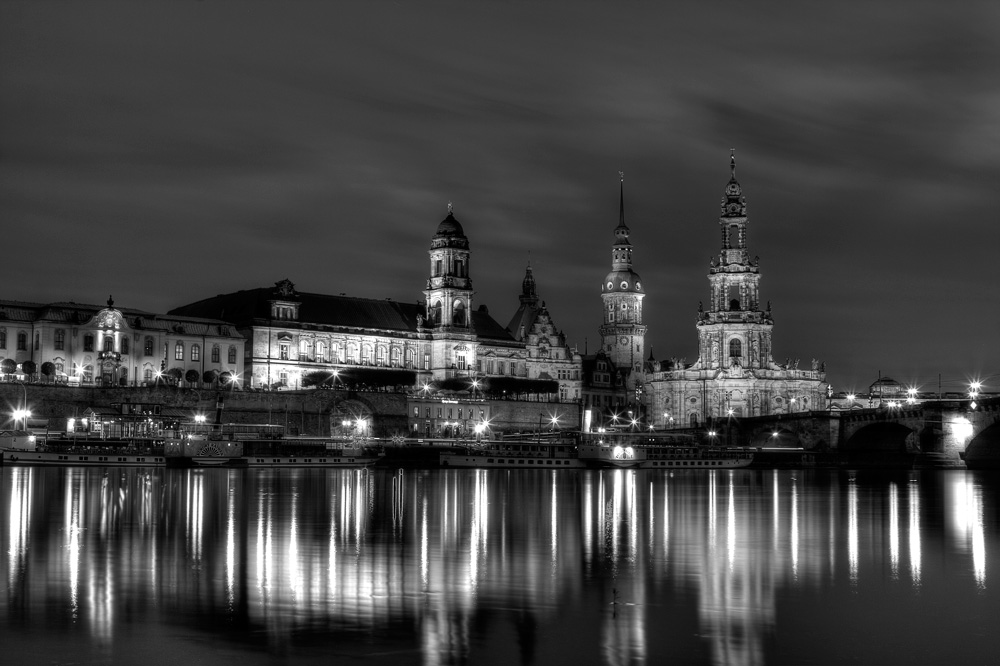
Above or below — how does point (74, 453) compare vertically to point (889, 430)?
below

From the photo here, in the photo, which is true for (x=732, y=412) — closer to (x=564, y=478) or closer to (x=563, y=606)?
(x=564, y=478)

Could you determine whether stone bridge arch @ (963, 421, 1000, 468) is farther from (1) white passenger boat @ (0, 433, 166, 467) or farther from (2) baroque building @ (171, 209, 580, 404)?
(1) white passenger boat @ (0, 433, 166, 467)

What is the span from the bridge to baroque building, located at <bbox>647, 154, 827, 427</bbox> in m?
10.0

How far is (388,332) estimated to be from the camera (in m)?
154

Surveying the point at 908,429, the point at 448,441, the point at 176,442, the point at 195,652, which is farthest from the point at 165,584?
the point at 908,429

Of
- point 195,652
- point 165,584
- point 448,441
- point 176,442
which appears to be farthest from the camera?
point 448,441

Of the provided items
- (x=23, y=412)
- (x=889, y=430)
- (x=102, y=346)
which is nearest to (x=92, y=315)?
(x=102, y=346)

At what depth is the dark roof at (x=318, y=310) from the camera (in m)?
144

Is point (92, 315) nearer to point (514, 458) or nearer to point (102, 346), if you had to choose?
point (102, 346)

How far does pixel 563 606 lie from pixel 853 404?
168m

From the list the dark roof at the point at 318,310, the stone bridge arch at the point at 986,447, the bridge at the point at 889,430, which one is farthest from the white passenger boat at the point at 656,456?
the dark roof at the point at 318,310

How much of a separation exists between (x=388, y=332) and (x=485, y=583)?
421ft

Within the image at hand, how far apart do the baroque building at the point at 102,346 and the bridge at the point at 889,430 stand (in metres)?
58.3

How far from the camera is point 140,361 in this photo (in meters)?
129
